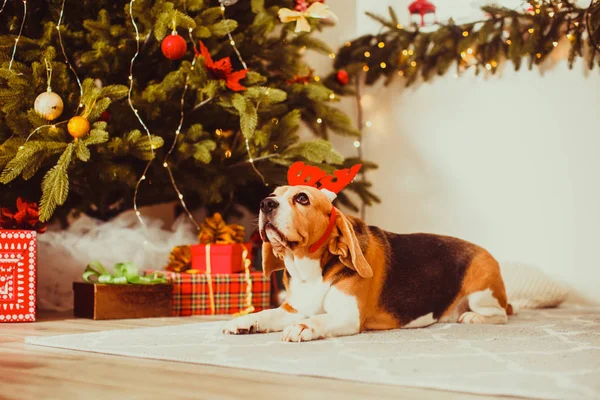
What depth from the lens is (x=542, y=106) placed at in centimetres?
373

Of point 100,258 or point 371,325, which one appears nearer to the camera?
point 371,325

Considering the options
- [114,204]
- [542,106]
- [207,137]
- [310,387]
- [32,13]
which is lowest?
[310,387]

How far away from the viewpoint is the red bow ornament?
297cm

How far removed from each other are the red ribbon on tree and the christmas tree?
0.10m

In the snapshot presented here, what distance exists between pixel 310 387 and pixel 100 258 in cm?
204

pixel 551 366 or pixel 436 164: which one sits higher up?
pixel 436 164

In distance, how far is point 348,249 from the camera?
2.28 meters

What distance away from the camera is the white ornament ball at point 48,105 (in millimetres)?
2625

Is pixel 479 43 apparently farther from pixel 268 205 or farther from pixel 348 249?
pixel 268 205

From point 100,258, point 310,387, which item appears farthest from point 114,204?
point 310,387

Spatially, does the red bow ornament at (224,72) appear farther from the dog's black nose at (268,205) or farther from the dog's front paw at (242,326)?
the dog's front paw at (242,326)

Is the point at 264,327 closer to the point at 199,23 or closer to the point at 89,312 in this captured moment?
the point at 89,312

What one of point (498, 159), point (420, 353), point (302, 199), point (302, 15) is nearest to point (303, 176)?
point (302, 199)

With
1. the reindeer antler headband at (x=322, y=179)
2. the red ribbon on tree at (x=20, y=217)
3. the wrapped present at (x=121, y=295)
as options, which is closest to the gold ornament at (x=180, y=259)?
the wrapped present at (x=121, y=295)
